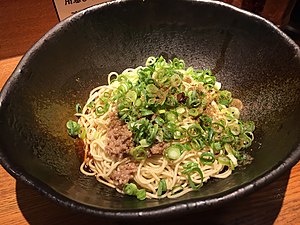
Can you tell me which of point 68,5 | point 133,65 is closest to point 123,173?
point 133,65

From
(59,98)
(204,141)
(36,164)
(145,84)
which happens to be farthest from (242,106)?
(36,164)

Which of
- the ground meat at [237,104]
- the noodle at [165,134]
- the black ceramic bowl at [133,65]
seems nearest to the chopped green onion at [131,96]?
the noodle at [165,134]

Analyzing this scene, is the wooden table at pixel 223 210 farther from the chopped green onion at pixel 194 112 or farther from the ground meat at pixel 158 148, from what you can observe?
the chopped green onion at pixel 194 112

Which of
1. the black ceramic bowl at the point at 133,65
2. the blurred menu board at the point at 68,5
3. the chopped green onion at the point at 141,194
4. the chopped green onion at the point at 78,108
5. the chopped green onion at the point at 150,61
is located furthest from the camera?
the blurred menu board at the point at 68,5

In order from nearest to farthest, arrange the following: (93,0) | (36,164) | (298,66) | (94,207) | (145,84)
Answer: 1. (94,207)
2. (36,164)
3. (298,66)
4. (145,84)
5. (93,0)

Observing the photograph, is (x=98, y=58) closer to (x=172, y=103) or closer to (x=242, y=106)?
(x=172, y=103)

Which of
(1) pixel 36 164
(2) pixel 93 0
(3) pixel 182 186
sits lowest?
(3) pixel 182 186

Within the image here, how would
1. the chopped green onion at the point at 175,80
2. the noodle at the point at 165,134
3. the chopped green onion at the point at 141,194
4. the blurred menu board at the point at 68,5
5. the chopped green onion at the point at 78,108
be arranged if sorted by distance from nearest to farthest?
the chopped green onion at the point at 141,194, the noodle at the point at 165,134, the chopped green onion at the point at 175,80, the chopped green onion at the point at 78,108, the blurred menu board at the point at 68,5

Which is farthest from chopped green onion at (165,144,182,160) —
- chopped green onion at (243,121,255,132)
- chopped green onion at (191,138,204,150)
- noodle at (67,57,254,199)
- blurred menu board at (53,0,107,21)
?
blurred menu board at (53,0,107,21)
